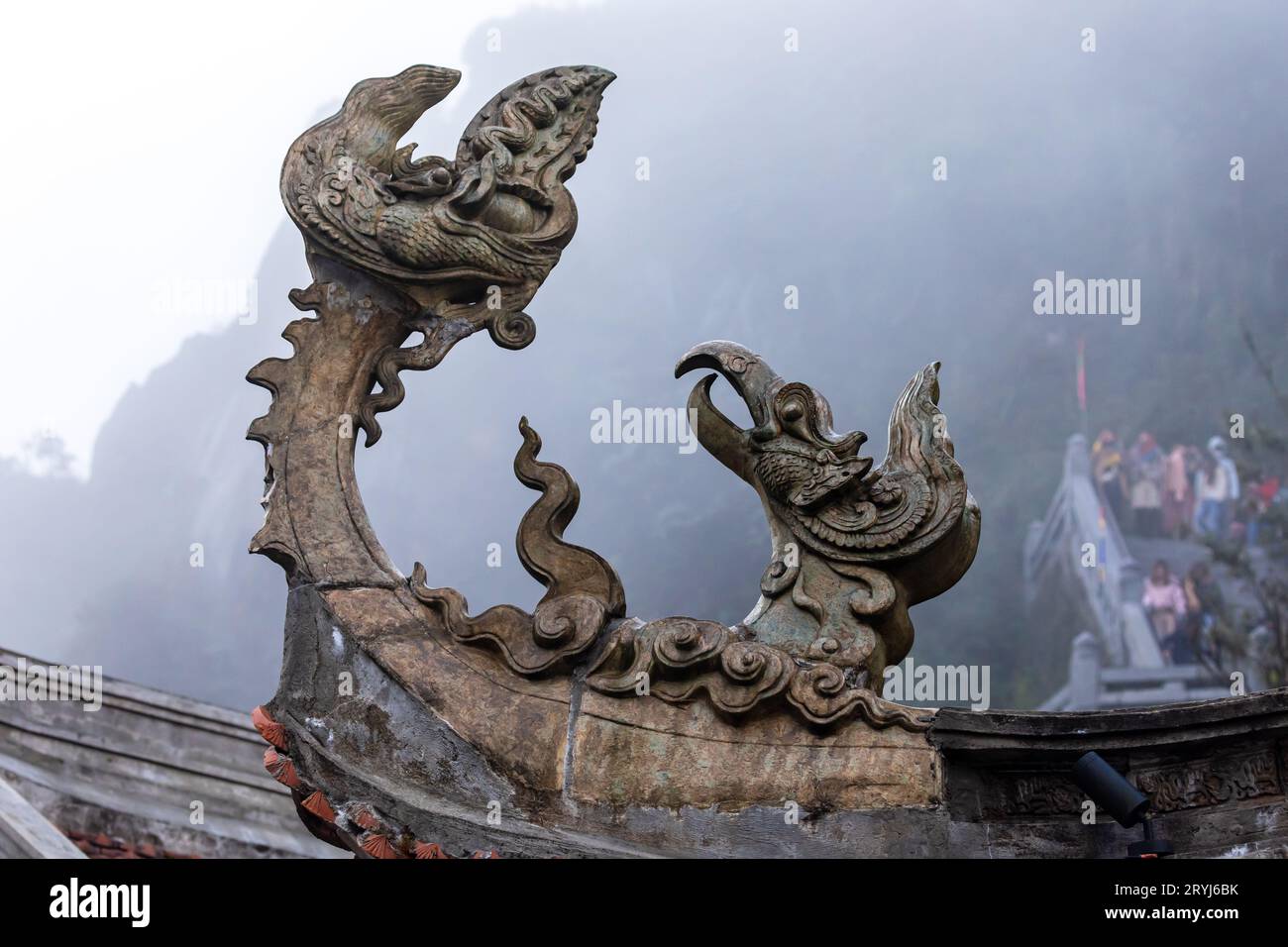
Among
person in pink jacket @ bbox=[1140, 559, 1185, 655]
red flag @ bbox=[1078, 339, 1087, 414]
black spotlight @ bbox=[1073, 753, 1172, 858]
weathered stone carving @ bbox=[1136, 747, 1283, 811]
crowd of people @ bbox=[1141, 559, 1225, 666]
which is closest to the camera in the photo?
black spotlight @ bbox=[1073, 753, 1172, 858]

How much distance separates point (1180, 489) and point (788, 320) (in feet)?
15.3

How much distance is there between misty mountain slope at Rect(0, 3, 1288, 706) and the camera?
1873cm

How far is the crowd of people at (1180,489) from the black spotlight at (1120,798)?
14537 mm

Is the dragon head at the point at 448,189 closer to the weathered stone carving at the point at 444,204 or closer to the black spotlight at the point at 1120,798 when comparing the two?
the weathered stone carving at the point at 444,204

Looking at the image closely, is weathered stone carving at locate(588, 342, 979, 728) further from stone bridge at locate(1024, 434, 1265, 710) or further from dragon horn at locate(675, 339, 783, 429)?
stone bridge at locate(1024, 434, 1265, 710)

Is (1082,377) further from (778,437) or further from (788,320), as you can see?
(778,437)

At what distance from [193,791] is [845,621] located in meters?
6.30

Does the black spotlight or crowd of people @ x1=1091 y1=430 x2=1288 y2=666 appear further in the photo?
crowd of people @ x1=1091 y1=430 x2=1288 y2=666

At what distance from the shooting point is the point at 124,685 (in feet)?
36.0

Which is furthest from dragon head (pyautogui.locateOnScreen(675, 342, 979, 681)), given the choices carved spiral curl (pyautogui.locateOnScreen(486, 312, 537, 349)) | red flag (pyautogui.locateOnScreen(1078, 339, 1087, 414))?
red flag (pyautogui.locateOnScreen(1078, 339, 1087, 414))

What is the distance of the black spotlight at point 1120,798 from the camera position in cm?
455

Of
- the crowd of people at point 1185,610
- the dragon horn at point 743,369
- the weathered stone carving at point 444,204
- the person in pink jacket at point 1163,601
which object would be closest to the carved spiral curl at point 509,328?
the weathered stone carving at point 444,204

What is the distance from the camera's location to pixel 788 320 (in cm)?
1931

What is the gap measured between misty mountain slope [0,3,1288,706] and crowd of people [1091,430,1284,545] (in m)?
0.29
